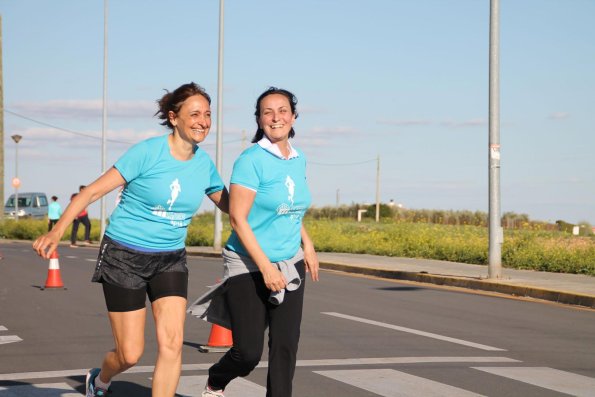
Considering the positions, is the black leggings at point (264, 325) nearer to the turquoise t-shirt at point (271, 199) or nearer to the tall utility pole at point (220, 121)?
the turquoise t-shirt at point (271, 199)

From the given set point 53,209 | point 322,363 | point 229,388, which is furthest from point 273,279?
point 53,209

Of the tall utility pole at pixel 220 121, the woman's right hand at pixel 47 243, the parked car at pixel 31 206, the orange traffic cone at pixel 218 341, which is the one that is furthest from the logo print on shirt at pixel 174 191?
the parked car at pixel 31 206

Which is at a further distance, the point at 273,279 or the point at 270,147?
the point at 270,147

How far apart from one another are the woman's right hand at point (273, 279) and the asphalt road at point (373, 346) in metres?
2.02

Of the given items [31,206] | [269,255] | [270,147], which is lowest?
[269,255]

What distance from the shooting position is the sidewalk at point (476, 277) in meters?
16.6

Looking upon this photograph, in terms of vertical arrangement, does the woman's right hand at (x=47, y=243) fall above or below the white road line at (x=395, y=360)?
above

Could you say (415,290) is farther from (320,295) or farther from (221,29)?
(221,29)

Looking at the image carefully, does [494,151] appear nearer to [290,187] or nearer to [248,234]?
[290,187]

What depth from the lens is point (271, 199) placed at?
6238mm

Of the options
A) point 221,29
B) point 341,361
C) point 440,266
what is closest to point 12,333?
point 341,361

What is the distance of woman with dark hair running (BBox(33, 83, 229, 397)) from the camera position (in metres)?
6.34

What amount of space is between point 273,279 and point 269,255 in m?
0.26

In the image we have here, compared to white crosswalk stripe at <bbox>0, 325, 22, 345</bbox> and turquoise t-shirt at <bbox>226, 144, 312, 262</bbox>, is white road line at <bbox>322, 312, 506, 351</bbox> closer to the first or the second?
white crosswalk stripe at <bbox>0, 325, 22, 345</bbox>
